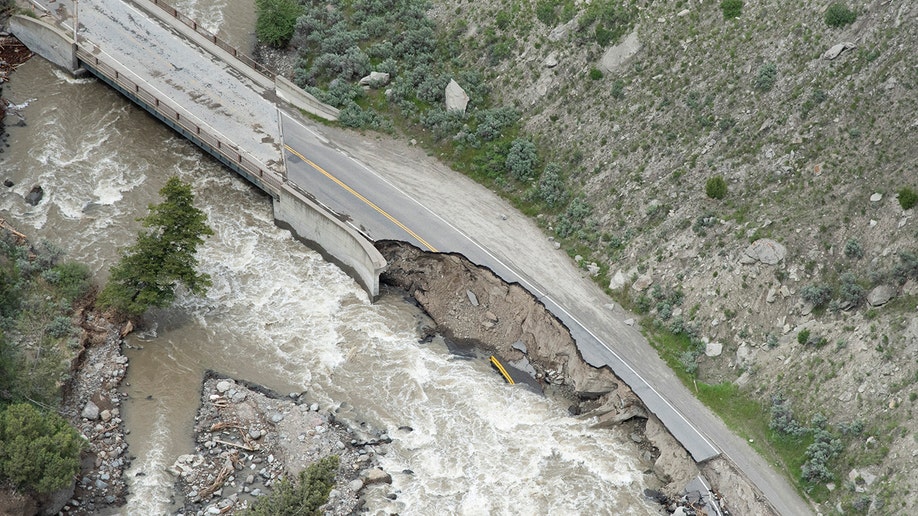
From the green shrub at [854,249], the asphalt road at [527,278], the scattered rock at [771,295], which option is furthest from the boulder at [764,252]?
the asphalt road at [527,278]

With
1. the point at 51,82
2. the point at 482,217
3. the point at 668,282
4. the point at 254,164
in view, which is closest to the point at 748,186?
the point at 668,282

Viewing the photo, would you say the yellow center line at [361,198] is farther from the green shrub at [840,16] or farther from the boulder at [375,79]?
the green shrub at [840,16]

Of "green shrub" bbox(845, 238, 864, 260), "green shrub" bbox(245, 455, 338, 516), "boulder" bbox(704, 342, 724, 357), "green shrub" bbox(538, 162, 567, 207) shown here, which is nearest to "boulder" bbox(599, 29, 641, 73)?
"green shrub" bbox(538, 162, 567, 207)

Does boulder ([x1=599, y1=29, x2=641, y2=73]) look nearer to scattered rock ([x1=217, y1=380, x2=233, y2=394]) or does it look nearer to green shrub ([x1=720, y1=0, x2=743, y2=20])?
green shrub ([x1=720, y1=0, x2=743, y2=20])

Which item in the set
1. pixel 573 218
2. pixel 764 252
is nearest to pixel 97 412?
pixel 573 218

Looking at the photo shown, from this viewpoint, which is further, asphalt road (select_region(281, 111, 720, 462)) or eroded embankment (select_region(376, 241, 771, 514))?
asphalt road (select_region(281, 111, 720, 462))

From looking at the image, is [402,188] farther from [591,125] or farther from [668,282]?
[668,282]
